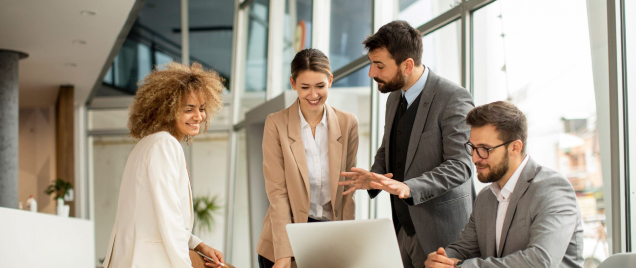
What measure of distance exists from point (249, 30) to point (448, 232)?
7629 millimetres

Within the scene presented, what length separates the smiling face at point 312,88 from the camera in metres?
2.51

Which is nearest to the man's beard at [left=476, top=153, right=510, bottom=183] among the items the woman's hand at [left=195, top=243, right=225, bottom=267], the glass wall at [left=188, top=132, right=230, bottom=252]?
the woman's hand at [left=195, top=243, right=225, bottom=267]

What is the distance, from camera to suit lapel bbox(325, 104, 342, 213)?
254 cm

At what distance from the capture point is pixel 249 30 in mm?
9430

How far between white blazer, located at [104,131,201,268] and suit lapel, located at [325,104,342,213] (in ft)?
2.49

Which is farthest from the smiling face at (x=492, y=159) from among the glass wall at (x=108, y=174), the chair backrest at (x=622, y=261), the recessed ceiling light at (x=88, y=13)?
the glass wall at (x=108, y=174)

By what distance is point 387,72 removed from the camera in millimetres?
2404

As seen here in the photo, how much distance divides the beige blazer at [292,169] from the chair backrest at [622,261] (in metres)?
1.12

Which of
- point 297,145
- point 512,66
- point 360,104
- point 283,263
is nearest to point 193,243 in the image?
point 283,263

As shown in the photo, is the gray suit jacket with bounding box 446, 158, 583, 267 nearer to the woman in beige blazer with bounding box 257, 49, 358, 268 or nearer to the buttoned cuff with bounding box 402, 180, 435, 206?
the buttoned cuff with bounding box 402, 180, 435, 206

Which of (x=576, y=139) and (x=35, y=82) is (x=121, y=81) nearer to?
(x=35, y=82)

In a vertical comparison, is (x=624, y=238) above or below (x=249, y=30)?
below

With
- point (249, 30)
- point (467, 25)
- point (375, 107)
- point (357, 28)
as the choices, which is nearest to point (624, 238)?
point (467, 25)

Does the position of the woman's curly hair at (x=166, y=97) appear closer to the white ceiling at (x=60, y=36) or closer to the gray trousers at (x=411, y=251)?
the gray trousers at (x=411, y=251)
